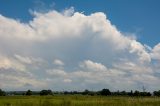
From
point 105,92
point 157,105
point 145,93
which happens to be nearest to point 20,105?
point 157,105

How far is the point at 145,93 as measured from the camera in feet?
331

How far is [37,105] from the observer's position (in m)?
32.8

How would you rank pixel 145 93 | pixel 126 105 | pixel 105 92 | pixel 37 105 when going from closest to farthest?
pixel 37 105, pixel 126 105, pixel 145 93, pixel 105 92

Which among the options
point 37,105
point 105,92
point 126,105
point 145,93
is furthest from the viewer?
point 105,92

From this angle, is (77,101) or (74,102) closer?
(74,102)

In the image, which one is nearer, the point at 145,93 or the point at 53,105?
the point at 53,105

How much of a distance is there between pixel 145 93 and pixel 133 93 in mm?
5124

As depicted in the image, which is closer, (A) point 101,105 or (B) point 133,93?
(A) point 101,105

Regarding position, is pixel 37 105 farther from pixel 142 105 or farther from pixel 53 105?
pixel 142 105

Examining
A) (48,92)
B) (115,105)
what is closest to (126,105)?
(115,105)

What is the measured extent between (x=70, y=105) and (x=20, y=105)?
5089 mm

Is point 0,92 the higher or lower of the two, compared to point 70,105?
higher

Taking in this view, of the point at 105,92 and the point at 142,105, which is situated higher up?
the point at 105,92

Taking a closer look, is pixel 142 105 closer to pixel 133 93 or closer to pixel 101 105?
pixel 101 105
